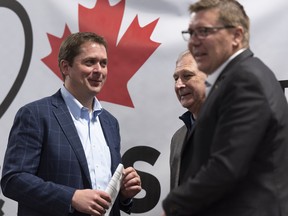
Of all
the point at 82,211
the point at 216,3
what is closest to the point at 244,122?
the point at 216,3

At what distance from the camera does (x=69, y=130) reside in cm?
228

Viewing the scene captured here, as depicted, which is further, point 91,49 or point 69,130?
point 91,49

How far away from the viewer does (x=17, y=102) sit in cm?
298

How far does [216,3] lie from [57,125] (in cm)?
85

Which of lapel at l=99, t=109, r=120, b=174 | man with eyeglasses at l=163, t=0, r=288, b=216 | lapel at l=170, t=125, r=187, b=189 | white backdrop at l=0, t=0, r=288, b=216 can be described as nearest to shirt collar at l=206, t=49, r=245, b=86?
man with eyeglasses at l=163, t=0, r=288, b=216

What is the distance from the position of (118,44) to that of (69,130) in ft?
2.38

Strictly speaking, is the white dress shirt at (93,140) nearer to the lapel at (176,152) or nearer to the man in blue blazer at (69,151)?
the man in blue blazer at (69,151)

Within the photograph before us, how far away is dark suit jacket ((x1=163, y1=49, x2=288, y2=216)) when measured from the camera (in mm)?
1481

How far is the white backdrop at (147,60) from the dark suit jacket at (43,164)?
602mm

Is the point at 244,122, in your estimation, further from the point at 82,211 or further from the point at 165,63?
the point at 165,63

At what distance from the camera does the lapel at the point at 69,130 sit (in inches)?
88.5

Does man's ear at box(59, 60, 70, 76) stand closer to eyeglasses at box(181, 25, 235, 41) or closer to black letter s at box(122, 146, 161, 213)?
black letter s at box(122, 146, 161, 213)

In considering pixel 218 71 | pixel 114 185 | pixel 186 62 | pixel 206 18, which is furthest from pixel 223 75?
pixel 186 62

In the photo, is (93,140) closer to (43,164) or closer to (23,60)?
(43,164)
